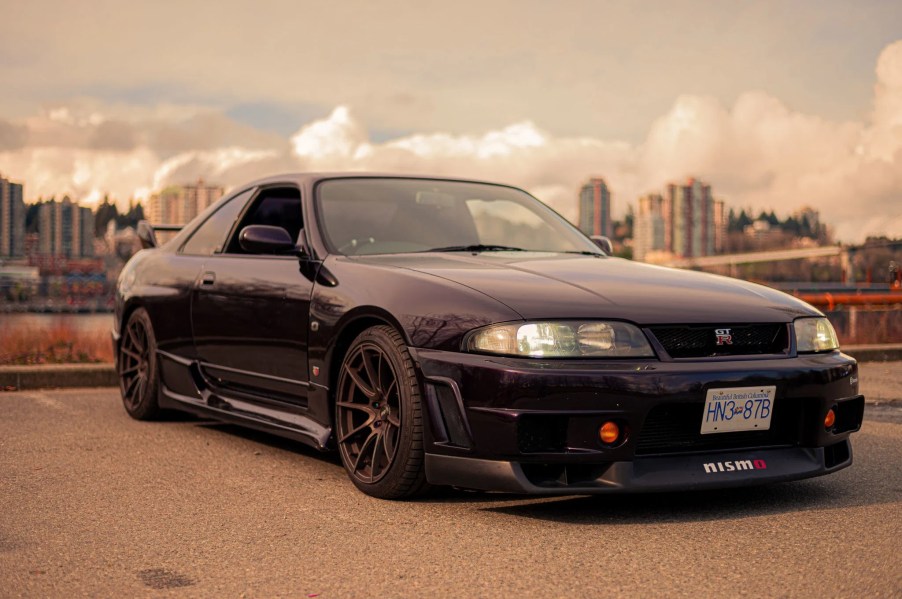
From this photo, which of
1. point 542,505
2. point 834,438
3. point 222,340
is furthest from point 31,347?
point 834,438

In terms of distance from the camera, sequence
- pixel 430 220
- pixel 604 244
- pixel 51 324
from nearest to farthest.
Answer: pixel 430 220, pixel 604 244, pixel 51 324

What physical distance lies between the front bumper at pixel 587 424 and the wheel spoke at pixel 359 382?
403 mm

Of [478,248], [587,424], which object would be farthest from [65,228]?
[587,424]

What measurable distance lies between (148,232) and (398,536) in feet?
14.2

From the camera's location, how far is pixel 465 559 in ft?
11.3

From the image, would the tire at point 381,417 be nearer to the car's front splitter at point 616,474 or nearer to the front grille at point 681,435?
the car's front splitter at point 616,474

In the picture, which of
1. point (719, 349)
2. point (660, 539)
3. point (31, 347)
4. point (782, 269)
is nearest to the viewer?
point (660, 539)

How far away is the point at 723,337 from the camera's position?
4.15 meters

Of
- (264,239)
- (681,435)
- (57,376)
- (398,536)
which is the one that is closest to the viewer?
(398,536)

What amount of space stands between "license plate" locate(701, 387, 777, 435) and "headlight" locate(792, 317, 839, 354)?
1.15 ft

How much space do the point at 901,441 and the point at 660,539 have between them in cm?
303

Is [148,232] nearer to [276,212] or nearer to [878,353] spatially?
[276,212]

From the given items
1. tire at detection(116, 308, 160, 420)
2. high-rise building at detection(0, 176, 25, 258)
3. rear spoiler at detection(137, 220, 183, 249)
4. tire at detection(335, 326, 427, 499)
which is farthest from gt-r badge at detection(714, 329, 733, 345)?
high-rise building at detection(0, 176, 25, 258)

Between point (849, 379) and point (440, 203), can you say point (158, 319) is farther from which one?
point (849, 379)
